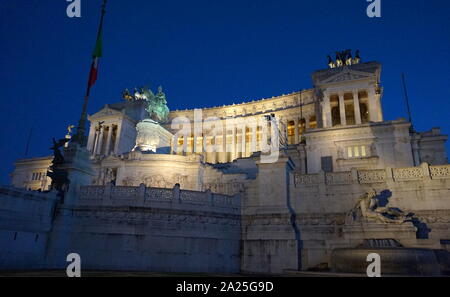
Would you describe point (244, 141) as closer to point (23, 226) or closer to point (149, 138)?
point (149, 138)

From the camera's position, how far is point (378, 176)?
65.2ft

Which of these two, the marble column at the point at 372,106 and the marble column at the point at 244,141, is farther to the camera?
the marble column at the point at 244,141

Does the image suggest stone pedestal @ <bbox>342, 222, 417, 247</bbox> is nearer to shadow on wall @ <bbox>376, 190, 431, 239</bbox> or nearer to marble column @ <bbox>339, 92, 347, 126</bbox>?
shadow on wall @ <bbox>376, 190, 431, 239</bbox>

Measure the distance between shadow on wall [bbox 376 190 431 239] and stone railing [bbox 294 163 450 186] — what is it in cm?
89

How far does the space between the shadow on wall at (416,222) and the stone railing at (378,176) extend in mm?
892

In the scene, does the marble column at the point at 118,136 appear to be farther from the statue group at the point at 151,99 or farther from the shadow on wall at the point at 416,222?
the shadow on wall at the point at 416,222

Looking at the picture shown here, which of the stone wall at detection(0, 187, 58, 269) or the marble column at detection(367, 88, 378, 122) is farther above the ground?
the marble column at detection(367, 88, 378, 122)

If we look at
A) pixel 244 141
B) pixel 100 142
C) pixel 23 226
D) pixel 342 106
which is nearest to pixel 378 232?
pixel 23 226

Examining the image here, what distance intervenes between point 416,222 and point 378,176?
3.45 meters

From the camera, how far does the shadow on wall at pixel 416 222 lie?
17.7 m

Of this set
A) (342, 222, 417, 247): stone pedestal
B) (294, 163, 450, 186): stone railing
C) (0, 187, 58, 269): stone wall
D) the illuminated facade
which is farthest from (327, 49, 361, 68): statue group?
(0, 187, 58, 269): stone wall

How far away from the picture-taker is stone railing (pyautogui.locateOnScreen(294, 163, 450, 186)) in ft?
62.5

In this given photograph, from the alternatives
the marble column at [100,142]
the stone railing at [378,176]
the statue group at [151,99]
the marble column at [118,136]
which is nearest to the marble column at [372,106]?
the stone railing at [378,176]

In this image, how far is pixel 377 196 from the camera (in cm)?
1947
